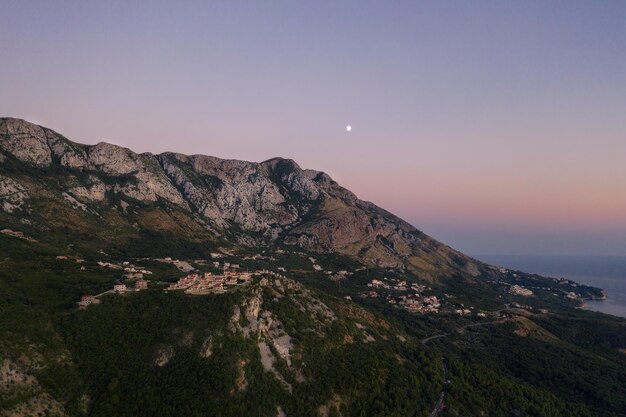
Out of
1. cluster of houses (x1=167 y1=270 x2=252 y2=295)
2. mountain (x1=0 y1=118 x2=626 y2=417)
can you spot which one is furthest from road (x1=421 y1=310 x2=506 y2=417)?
cluster of houses (x1=167 y1=270 x2=252 y2=295)

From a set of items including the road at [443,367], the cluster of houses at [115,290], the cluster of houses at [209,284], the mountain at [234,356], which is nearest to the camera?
the mountain at [234,356]

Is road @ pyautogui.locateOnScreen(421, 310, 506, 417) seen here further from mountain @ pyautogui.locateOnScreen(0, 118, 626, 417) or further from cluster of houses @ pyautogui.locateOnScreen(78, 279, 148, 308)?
cluster of houses @ pyautogui.locateOnScreen(78, 279, 148, 308)

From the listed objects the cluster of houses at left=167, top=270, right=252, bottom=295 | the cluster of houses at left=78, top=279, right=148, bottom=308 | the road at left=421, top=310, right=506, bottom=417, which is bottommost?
the road at left=421, top=310, right=506, bottom=417

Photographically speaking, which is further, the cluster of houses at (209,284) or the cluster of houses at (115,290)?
the cluster of houses at (209,284)

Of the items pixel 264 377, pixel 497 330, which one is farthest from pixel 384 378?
pixel 497 330

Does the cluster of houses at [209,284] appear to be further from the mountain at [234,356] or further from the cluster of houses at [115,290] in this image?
the cluster of houses at [115,290]

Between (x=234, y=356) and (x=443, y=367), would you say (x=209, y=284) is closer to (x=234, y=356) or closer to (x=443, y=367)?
(x=234, y=356)

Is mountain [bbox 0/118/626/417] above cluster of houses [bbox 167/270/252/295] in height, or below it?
below

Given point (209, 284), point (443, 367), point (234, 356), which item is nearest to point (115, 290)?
point (209, 284)

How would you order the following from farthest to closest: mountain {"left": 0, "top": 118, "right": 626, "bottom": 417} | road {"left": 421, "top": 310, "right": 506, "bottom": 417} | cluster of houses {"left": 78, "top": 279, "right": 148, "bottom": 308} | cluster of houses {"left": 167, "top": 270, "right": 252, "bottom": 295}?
Result: 1. cluster of houses {"left": 167, "top": 270, "right": 252, "bottom": 295}
2. road {"left": 421, "top": 310, "right": 506, "bottom": 417}
3. cluster of houses {"left": 78, "top": 279, "right": 148, "bottom": 308}
4. mountain {"left": 0, "top": 118, "right": 626, "bottom": 417}

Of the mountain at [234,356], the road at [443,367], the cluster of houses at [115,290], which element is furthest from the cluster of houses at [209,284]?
the road at [443,367]

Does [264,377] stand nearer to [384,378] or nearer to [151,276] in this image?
[384,378]
